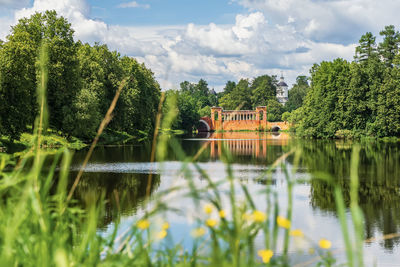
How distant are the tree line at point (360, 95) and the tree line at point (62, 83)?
62.4ft

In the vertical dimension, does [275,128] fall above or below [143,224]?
above

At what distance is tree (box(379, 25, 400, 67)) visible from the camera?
5475 centimetres

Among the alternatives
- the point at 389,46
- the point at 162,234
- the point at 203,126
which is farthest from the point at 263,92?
the point at 162,234

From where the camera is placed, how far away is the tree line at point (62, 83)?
24562 mm

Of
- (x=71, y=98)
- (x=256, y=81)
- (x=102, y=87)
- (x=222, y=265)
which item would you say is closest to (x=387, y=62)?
(x=102, y=87)

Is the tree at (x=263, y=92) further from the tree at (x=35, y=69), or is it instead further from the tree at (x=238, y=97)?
the tree at (x=35, y=69)

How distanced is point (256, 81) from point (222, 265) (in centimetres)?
12275

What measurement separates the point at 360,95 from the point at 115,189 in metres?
40.7

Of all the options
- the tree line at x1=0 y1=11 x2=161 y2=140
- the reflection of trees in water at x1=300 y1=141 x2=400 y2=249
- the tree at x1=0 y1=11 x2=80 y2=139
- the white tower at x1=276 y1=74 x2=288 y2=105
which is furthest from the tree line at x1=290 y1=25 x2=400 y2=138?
the white tower at x1=276 y1=74 x2=288 y2=105

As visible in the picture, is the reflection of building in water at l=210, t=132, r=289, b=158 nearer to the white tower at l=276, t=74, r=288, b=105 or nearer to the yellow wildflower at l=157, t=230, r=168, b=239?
the yellow wildflower at l=157, t=230, r=168, b=239

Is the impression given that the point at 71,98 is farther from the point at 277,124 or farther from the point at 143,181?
the point at 277,124

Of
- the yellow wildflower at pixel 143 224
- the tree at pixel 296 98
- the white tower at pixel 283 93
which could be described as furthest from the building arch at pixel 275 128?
the yellow wildflower at pixel 143 224

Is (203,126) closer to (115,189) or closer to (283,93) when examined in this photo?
(283,93)

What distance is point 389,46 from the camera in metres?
55.1
